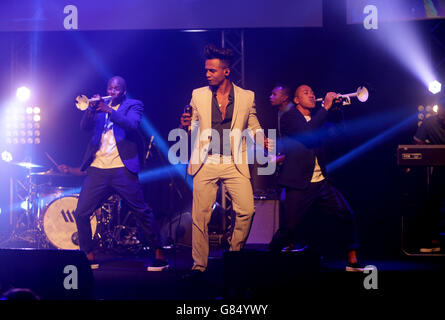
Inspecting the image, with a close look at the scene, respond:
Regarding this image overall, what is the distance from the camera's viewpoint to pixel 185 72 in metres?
9.01

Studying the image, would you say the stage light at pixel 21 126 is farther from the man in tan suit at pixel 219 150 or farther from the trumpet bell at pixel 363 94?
the trumpet bell at pixel 363 94

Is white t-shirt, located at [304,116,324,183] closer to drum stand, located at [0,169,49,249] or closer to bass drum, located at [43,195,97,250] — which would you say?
bass drum, located at [43,195,97,250]

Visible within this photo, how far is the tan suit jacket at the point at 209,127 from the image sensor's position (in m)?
5.04

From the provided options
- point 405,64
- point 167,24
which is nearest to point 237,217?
point 167,24

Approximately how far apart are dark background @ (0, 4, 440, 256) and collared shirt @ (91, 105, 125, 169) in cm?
190

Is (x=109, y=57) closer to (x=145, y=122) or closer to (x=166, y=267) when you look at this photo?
(x=145, y=122)

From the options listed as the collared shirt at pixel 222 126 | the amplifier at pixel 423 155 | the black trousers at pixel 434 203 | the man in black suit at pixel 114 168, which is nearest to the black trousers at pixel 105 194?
the man in black suit at pixel 114 168

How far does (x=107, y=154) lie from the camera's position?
19.2 ft

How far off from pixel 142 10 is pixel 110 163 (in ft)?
7.83

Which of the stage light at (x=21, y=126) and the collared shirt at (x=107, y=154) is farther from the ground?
the stage light at (x=21, y=126)

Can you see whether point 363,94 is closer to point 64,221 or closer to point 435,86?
point 435,86

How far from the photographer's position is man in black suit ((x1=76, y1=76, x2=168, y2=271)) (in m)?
5.76

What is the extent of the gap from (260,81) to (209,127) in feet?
12.5

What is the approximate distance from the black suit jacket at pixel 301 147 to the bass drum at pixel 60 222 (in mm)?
3565
